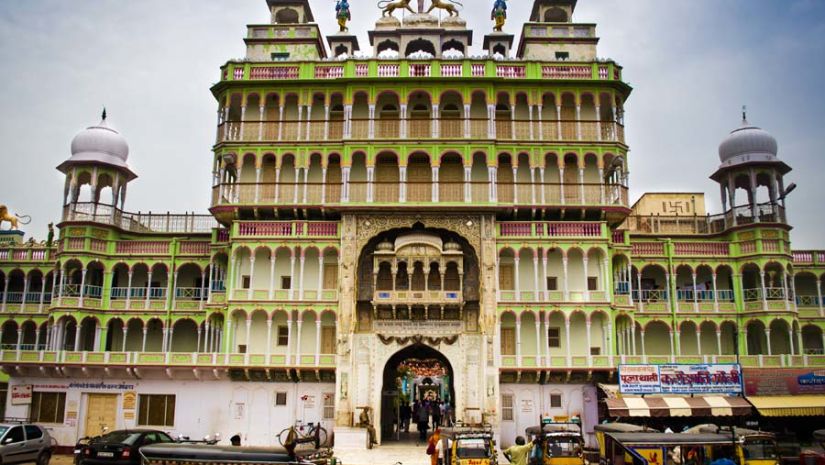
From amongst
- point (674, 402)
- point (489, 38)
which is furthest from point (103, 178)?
point (674, 402)

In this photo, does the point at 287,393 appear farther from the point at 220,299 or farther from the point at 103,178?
the point at 103,178

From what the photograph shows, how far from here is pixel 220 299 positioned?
4397cm

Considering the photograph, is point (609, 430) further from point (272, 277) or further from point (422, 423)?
point (272, 277)

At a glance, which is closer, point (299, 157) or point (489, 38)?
point (299, 157)

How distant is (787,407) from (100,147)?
152ft

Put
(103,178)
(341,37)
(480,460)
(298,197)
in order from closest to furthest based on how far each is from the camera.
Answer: (480,460)
(298,197)
(103,178)
(341,37)

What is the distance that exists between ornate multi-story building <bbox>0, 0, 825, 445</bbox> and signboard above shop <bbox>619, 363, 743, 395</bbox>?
1227 mm

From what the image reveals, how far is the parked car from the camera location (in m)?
28.9

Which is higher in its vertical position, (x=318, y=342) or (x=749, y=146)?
(x=749, y=146)

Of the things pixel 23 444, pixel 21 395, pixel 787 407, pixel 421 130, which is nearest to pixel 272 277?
pixel 421 130

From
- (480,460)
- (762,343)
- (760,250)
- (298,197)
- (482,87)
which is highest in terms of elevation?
(482,87)

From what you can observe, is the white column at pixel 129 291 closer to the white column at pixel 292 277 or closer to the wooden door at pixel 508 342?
the white column at pixel 292 277

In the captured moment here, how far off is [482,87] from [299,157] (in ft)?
41.1

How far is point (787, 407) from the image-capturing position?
39.9m
